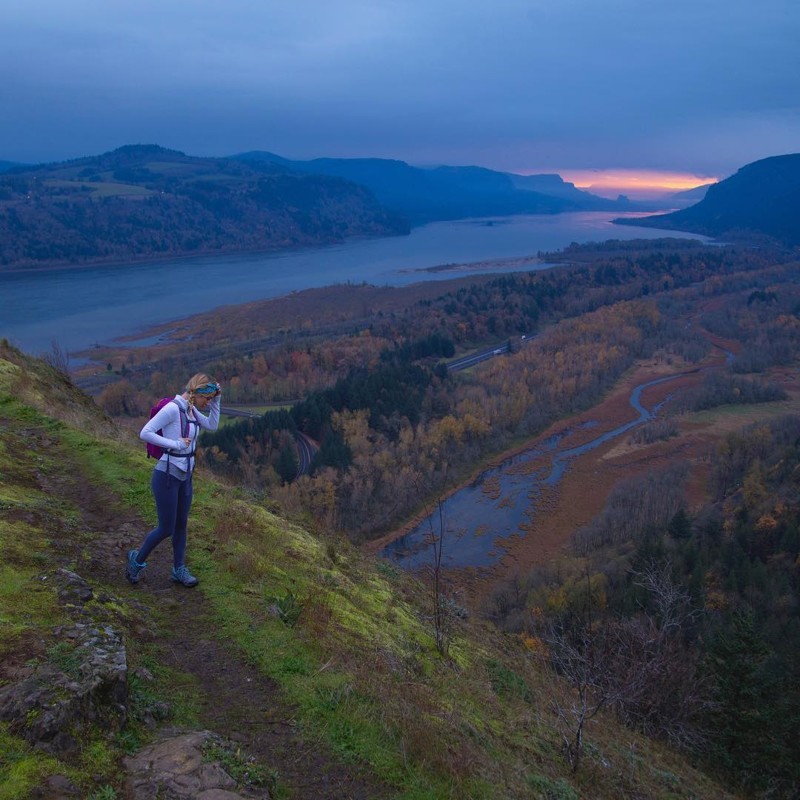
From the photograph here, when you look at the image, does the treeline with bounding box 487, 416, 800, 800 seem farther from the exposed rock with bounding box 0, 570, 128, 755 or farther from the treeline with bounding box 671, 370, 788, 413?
Result: the treeline with bounding box 671, 370, 788, 413

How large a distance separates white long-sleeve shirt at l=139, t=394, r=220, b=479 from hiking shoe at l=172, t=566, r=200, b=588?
3.50ft

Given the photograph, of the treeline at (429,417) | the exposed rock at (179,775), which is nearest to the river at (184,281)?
the treeline at (429,417)

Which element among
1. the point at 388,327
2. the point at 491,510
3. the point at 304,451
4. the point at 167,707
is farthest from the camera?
the point at 388,327

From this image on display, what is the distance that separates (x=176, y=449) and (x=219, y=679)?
6.07ft

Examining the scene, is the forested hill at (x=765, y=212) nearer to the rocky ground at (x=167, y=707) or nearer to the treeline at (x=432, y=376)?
the treeline at (x=432, y=376)

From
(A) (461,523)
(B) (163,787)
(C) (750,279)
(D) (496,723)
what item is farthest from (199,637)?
(C) (750,279)

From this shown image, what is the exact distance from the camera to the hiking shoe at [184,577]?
5.88m

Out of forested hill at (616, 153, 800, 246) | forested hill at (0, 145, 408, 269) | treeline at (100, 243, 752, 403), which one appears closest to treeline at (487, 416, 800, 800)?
treeline at (100, 243, 752, 403)

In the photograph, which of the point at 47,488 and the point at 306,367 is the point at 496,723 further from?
the point at 306,367

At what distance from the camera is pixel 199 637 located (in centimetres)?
513

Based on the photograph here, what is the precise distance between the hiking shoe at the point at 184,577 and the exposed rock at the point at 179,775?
2.17m

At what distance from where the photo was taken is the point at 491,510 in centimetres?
3416

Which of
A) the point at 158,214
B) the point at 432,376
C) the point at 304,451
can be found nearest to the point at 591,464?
the point at 432,376

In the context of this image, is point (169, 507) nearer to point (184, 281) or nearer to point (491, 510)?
point (491, 510)
